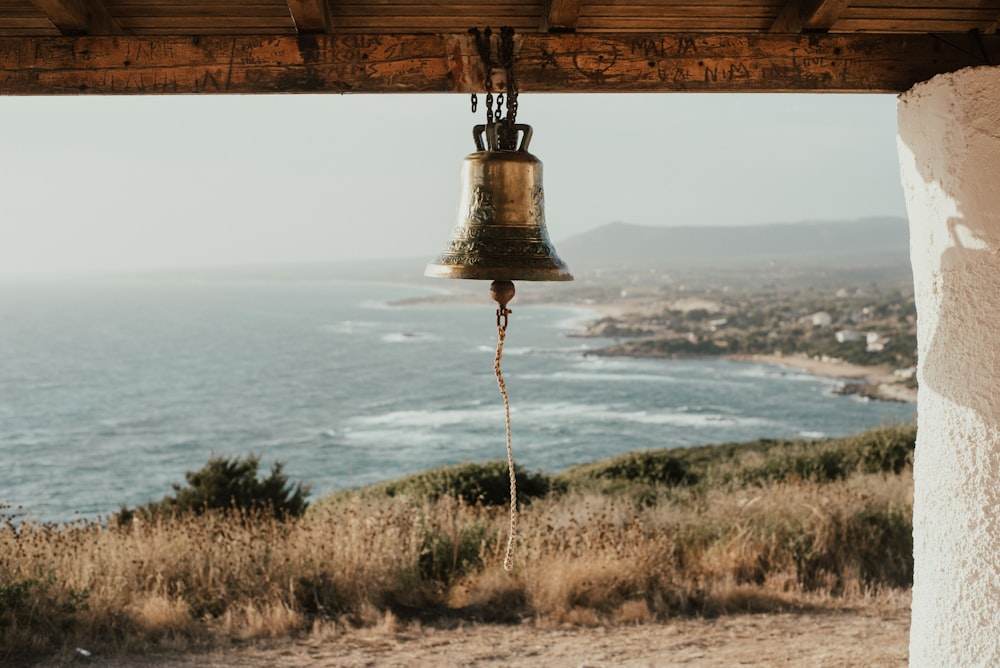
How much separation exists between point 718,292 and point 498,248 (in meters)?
78.8

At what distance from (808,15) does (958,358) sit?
1294mm

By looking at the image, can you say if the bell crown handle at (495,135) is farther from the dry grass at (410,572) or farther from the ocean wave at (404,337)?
the ocean wave at (404,337)

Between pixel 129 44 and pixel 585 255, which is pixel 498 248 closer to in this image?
pixel 129 44

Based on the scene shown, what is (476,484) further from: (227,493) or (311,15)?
(311,15)

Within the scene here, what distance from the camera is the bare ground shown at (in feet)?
17.5

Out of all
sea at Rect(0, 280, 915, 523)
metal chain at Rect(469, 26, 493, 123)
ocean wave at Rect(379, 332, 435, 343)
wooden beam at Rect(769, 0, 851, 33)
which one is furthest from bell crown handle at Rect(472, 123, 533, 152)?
ocean wave at Rect(379, 332, 435, 343)

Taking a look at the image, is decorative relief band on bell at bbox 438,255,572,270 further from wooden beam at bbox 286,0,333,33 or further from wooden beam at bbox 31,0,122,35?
wooden beam at bbox 31,0,122,35

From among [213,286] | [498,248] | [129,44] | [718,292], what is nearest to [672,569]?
[498,248]

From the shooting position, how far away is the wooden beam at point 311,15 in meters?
3.11

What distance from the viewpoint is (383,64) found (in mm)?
3320

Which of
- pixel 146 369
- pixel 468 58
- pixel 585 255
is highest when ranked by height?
pixel 585 255

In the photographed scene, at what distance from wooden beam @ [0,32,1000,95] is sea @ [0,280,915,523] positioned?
901 cm

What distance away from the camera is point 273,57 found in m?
3.31

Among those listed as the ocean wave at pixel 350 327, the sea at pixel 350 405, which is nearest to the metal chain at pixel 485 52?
the sea at pixel 350 405
